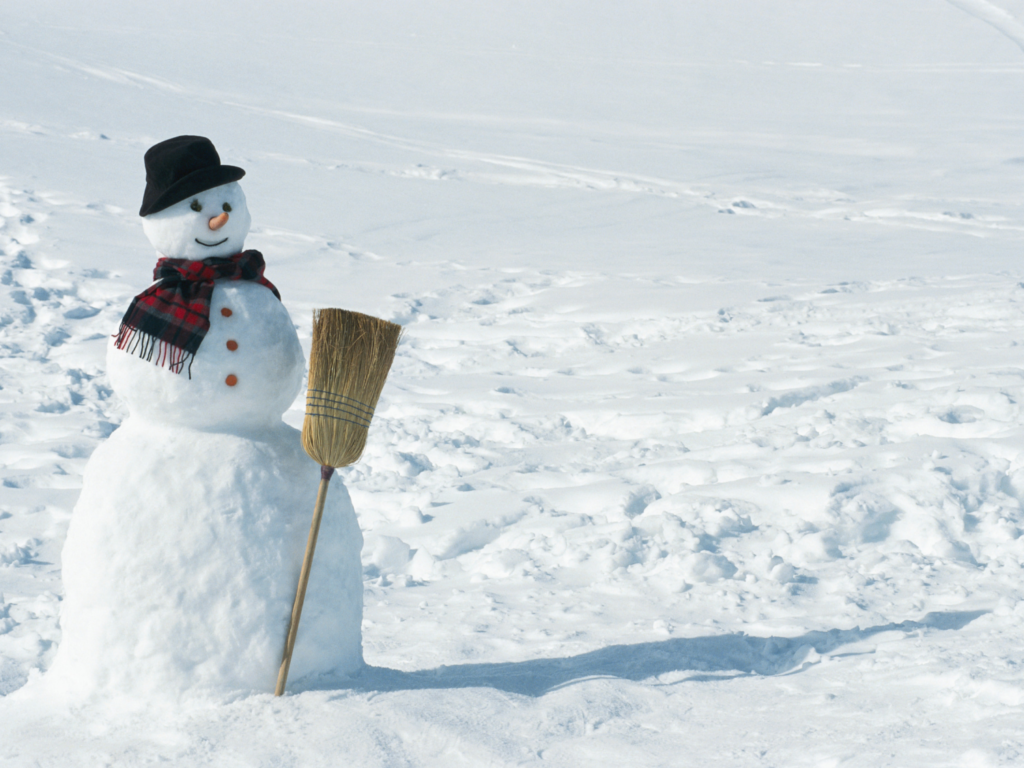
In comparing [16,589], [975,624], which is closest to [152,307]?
[16,589]

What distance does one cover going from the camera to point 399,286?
7.52 metres

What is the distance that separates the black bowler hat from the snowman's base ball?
1.75 ft

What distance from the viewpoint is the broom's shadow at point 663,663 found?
282 centimetres

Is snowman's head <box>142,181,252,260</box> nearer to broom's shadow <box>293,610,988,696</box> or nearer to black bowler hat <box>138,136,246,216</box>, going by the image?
black bowler hat <box>138,136,246,216</box>

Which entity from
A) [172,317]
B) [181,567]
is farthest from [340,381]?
[181,567]

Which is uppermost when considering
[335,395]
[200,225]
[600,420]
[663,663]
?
[200,225]

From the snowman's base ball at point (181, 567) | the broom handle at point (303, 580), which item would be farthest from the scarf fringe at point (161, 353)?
the broom handle at point (303, 580)

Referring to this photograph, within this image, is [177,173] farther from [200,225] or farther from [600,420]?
[600,420]

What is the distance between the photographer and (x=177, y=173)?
2.43 meters

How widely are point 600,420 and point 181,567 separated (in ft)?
10.2

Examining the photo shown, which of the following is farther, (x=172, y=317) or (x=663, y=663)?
(x=663, y=663)

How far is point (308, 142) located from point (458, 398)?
300 inches

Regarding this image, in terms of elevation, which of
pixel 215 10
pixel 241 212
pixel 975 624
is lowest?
pixel 975 624

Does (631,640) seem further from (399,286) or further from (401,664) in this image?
(399,286)
